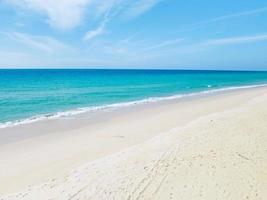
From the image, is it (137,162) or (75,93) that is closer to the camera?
(137,162)

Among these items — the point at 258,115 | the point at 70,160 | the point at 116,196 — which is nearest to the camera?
the point at 116,196

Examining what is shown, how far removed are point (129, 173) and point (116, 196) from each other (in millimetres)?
1012

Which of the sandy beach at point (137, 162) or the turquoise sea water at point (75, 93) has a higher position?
the sandy beach at point (137, 162)

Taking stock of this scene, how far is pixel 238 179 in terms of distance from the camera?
5418 millimetres

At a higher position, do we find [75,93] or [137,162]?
[137,162]

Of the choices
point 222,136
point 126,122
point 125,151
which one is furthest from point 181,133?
point 126,122

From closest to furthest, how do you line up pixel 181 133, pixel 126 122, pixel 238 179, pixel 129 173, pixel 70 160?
pixel 238 179 < pixel 129 173 < pixel 70 160 < pixel 181 133 < pixel 126 122

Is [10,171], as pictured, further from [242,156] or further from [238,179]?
[242,156]

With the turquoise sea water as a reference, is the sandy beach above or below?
above

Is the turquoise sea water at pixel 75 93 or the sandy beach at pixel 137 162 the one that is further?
the turquoise sea water at pixel 75 93

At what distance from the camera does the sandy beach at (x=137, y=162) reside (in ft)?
16.7

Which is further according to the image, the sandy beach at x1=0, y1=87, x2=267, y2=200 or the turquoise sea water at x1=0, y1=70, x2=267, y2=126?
the turquoise sea water at x1=0, y1=70, x2=267, y2=126

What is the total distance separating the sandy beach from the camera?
510cm

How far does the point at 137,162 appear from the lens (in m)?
6.62
